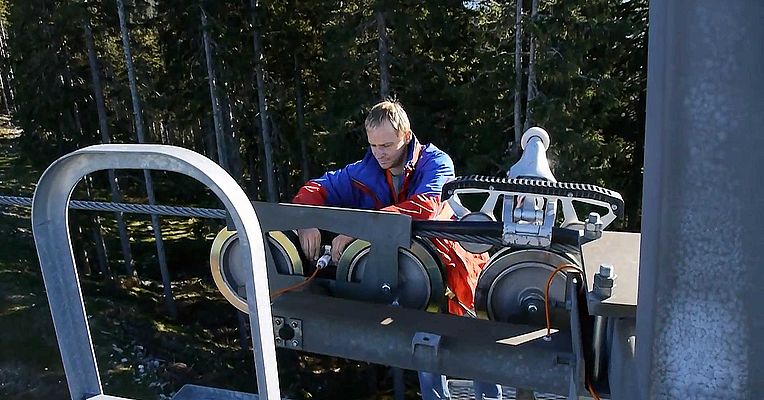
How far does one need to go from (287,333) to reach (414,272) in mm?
442

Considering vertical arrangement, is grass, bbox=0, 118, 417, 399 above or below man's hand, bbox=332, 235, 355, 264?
below

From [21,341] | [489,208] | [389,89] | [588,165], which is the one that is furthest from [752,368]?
[21,341]

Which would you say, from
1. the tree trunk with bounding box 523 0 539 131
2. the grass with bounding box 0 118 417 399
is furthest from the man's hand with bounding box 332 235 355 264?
the grass with bounding box 0 118 417 399

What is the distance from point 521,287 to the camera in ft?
7.06

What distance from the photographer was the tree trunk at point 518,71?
1319 centimetres

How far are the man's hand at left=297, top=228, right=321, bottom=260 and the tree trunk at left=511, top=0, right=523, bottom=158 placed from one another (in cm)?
1161

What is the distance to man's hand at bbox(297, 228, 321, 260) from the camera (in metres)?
2.37

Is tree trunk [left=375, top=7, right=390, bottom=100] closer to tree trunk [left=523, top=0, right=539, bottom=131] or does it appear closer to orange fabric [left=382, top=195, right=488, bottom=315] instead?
tree trunk [left=523, top=0, right=539, bottom=131]

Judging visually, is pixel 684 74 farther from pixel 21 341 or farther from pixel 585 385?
pixel 21 341

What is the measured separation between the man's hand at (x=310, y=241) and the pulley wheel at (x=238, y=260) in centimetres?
3

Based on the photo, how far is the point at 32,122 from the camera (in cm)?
1819

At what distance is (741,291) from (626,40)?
581 inches

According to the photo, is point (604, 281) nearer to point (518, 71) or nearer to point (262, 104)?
point (518, 71)

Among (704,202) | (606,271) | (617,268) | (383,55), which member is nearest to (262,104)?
(383,55)
